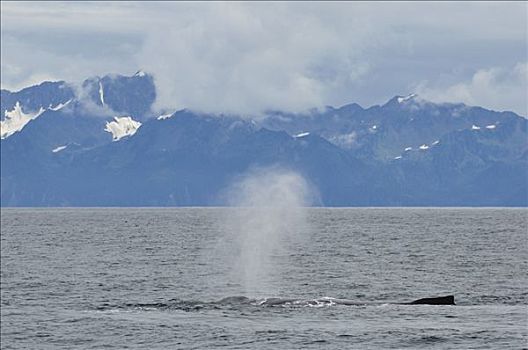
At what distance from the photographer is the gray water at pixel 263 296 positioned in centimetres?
5131

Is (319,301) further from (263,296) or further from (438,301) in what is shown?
(263,296)

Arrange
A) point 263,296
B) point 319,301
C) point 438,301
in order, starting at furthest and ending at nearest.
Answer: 1. point 263,296
2. point 319,301
3. point 438,301

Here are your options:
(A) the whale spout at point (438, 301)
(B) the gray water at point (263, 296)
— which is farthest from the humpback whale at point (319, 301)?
(B) the gray water at point (263, 296)

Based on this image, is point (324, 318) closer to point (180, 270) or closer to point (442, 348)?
point (442, 348)

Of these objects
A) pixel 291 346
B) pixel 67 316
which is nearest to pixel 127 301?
pixel 67 316

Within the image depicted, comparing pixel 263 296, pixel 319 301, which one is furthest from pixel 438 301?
pixel 263 296

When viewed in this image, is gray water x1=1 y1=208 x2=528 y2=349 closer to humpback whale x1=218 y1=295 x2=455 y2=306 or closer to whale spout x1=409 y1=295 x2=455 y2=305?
humpback whale x1=218 y1=295 x2=455 y2=306

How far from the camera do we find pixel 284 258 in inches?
4532

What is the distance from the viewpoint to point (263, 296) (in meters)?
73.0

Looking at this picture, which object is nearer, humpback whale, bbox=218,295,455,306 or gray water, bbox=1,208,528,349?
gray water, bbox=1,208,528,349

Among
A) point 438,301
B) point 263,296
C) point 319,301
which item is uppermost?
point 263,296

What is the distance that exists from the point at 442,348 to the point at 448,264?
56699 mm

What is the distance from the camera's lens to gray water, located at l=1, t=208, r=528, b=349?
51312 mm

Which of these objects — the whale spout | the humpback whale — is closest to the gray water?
the humpback whale
